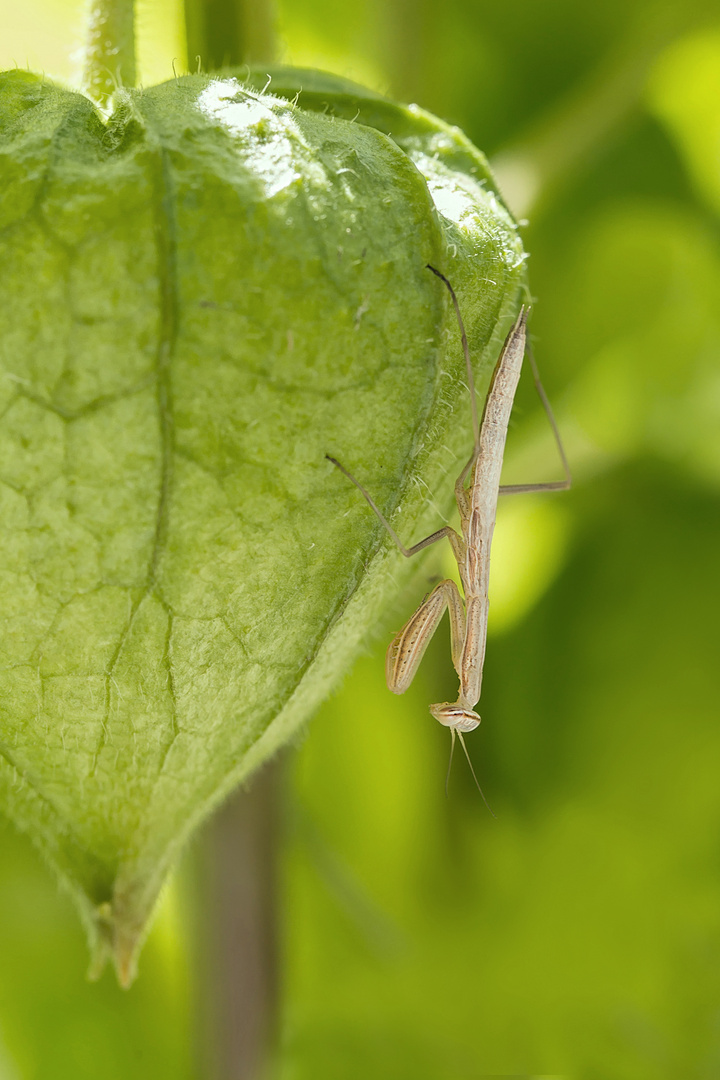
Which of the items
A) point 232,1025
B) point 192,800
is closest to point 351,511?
point 192,800

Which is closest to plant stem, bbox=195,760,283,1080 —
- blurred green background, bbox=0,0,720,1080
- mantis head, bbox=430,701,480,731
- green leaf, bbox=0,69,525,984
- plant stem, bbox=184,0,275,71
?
blurred green background, bbox=0,0,720,1080

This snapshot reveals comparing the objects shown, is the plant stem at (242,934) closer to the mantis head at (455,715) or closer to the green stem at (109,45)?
the mantis head at (455,715)

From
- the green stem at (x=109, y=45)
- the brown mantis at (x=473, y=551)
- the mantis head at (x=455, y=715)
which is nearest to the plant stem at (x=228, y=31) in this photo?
the green stem at (x=109, y=45)

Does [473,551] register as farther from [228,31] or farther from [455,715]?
[228,31]

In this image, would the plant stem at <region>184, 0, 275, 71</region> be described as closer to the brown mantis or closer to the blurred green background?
the brown mantis

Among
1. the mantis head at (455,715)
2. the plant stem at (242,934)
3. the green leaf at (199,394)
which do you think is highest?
the green leaf at (199,394)
